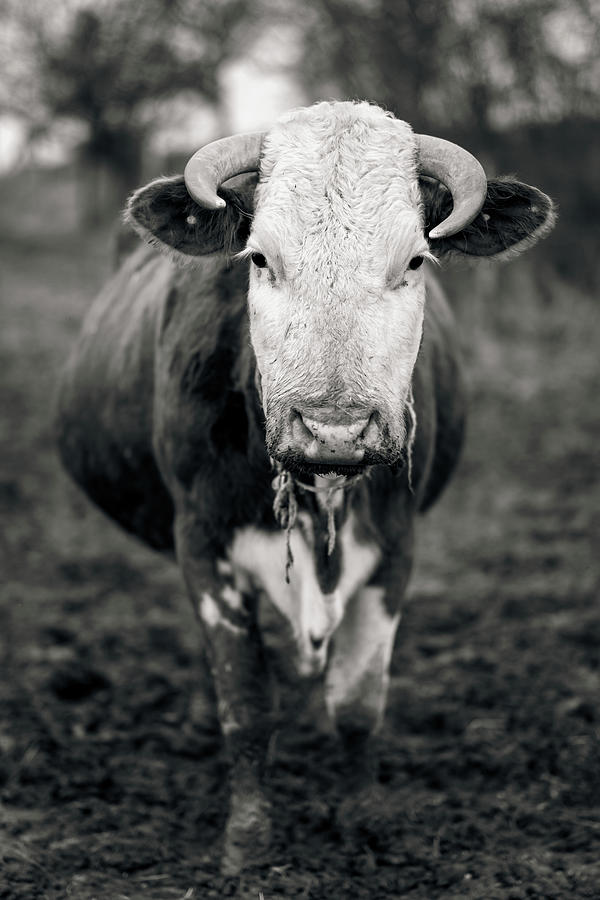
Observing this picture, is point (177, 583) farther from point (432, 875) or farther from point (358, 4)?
point (358, 4)

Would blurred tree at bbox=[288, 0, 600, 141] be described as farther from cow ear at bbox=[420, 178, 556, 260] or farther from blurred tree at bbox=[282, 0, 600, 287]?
cow ear at bbox=[420, 178, 556, 260]

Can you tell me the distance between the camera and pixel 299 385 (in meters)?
2.62

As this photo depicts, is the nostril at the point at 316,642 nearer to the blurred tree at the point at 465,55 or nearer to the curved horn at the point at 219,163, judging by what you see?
the curved horn at the point at 219,163

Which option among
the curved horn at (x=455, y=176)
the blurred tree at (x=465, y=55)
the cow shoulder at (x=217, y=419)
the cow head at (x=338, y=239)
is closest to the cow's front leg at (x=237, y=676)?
the cow shoulder at (x=217, y=419)

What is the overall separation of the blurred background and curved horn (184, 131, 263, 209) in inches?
17.8

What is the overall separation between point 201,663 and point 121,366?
150 cm

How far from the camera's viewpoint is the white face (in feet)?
8.46

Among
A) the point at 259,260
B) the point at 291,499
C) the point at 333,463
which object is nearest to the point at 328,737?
the point at 291,499

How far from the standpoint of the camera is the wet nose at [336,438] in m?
2.53

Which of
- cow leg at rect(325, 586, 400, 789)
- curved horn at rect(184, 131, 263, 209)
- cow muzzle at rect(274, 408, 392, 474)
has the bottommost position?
cow leg at rect(325, 586, 400, 789)

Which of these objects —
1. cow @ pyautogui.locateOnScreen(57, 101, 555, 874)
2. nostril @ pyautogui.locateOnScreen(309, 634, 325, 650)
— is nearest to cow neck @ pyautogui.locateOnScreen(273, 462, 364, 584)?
cow @ pyautogui.locateOnScreen(57, 101, 555, 874)

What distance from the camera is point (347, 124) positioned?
2.98 meters

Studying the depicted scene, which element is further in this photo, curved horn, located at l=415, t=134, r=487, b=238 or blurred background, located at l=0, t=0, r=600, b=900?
blurred background, located at l=0, t=0, r=600, b=900

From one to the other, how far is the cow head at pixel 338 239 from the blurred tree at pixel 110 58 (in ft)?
42.7
